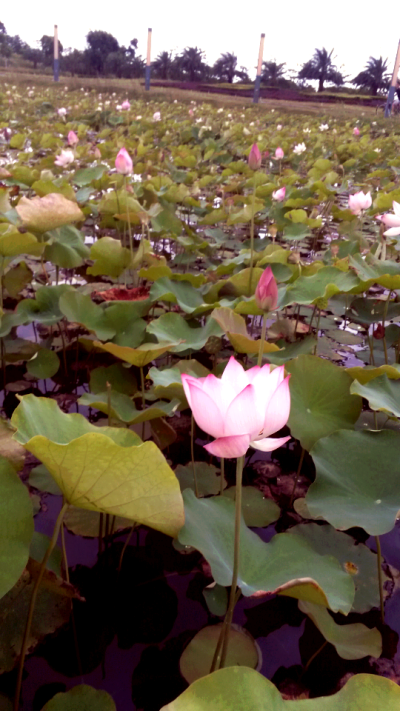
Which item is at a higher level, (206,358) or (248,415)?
(248,415)

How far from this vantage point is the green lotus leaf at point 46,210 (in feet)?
5.42

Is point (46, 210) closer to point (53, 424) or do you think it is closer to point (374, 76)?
point (53, 424)

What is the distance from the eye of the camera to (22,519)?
24.6 inches

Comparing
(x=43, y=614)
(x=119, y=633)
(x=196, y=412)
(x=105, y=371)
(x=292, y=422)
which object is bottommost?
(x=119, y=633)

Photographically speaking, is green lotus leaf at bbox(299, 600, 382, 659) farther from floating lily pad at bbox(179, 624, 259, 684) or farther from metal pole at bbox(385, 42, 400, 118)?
metal pole at bbox(385, 42, 400, 118)

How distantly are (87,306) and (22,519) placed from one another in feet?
3.19

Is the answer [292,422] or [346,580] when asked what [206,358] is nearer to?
[292,422]

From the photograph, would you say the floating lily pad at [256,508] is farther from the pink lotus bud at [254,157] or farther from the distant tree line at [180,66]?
the distant tree line at [180,66]

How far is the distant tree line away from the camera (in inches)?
1121

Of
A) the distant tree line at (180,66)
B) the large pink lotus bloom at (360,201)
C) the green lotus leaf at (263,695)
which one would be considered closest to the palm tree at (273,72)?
the distant tree line at (180,66)

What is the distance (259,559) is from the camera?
2.49 feet

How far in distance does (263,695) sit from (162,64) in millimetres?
37055

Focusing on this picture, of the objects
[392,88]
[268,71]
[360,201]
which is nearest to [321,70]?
[268,71]

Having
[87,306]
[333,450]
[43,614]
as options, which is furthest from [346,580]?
[87,306]
